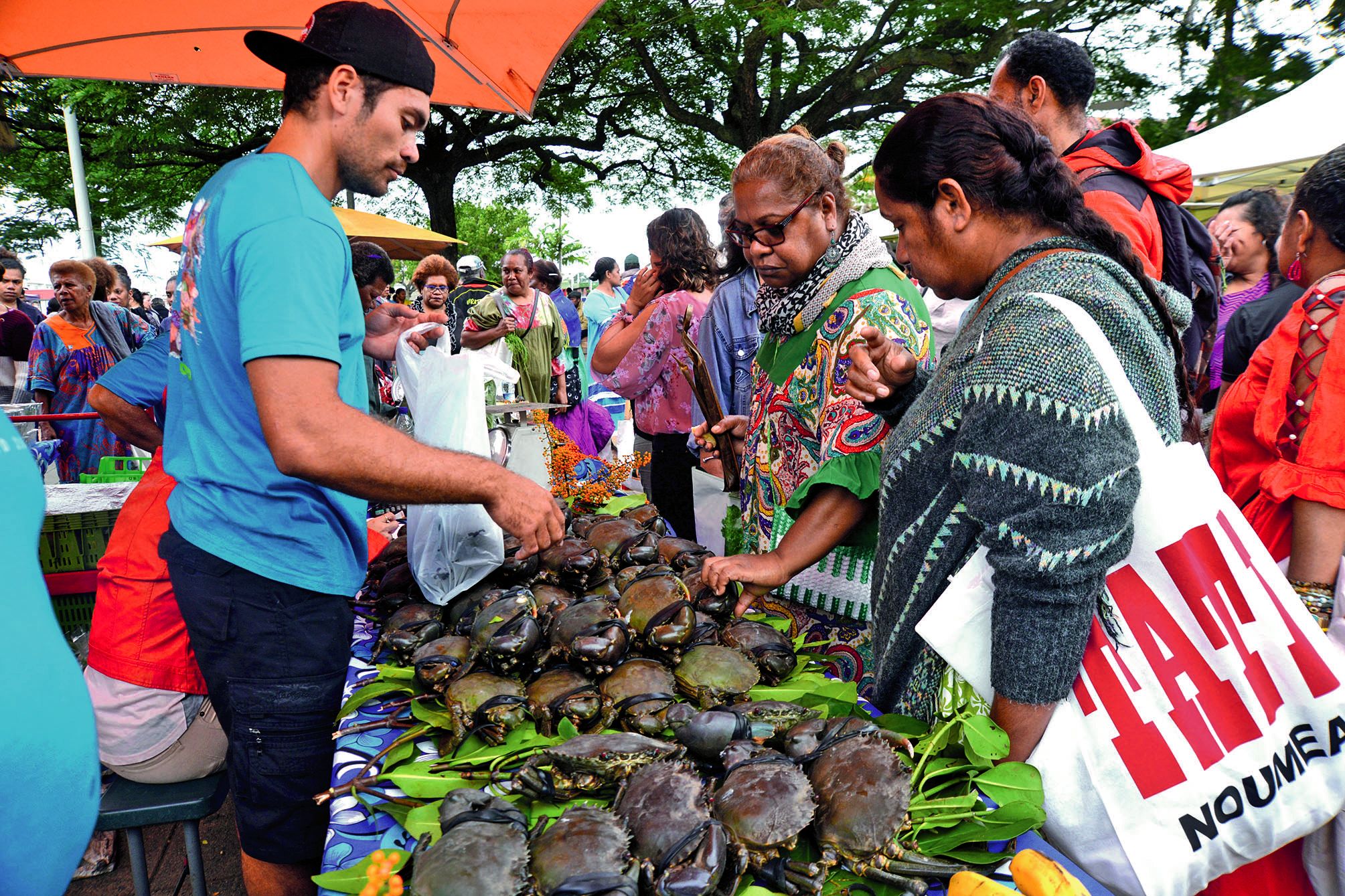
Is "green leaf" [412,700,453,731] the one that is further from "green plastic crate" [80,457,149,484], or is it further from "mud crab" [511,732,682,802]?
"green plastic crate" [80,457,149,484]

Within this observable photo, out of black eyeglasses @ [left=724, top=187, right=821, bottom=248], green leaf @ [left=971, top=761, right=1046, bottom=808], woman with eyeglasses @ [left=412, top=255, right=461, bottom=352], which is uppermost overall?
woman with eyeglasses @ [left=412, top=255, right=461, bottom=352]

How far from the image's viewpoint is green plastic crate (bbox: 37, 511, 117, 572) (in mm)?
3129

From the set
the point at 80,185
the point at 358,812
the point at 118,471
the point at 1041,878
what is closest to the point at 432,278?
the point at 118,471

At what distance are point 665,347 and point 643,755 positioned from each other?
2786mm

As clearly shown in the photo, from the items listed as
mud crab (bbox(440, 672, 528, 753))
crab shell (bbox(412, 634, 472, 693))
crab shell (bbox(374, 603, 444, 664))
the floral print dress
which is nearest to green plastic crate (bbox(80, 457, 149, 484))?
the floral print dress

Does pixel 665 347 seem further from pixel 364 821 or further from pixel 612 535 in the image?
pixel 364 821

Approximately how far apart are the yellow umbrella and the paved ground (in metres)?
7.03

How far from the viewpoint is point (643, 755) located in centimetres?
129

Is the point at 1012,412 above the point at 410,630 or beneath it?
above

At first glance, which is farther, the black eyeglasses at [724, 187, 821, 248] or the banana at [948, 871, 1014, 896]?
the black eyeglasses at [724, 187, 821, 248]

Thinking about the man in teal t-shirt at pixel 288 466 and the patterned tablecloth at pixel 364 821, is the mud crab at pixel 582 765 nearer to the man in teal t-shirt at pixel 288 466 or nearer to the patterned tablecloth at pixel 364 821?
the patterned tablecloth at pixel 364 821

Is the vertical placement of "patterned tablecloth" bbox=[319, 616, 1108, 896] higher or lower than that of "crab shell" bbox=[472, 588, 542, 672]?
lower

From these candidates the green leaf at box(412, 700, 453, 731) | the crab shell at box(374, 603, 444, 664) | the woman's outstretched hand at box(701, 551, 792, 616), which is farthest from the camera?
the crab shell at box(374, 603, 444, 664)

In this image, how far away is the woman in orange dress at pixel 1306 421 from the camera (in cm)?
170
